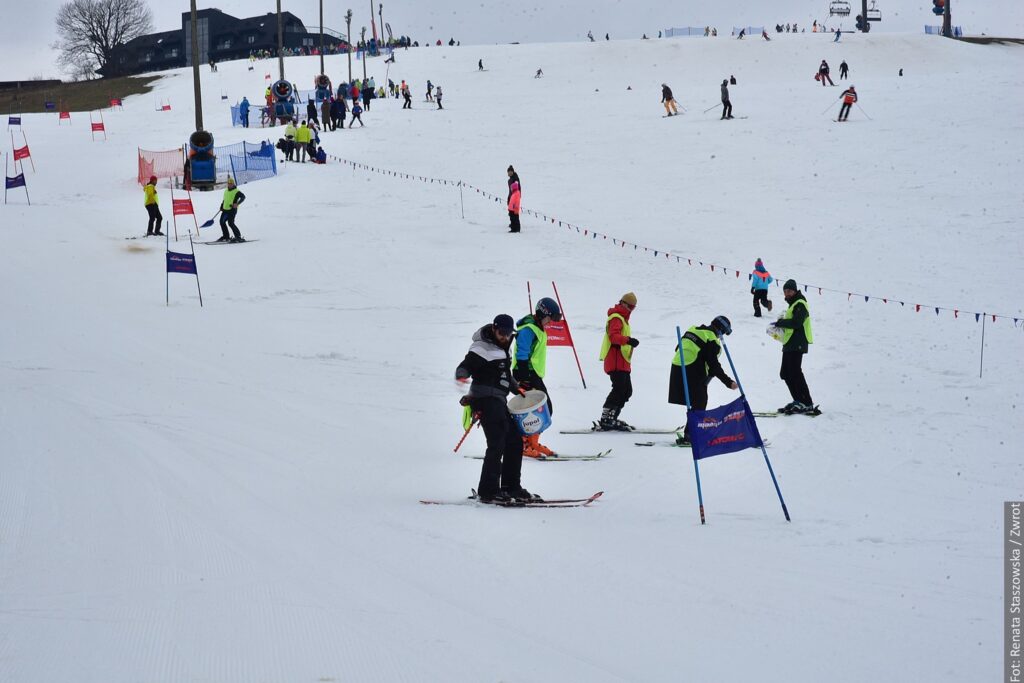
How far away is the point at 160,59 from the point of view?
99250 mm

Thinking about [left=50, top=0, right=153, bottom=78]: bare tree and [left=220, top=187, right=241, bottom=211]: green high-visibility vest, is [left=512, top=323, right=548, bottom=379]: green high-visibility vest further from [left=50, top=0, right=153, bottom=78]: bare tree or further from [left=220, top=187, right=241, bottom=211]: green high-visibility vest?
[left=50, top=0, right=153, bottom=78]: bare tree

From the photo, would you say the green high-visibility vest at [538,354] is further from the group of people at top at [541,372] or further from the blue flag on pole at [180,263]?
the blue flag on pole at [180,263]

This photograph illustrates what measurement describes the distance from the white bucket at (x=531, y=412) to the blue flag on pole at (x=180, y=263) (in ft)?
29.0

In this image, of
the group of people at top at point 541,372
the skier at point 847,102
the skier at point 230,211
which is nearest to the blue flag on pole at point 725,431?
the group of people at top at point 541,372

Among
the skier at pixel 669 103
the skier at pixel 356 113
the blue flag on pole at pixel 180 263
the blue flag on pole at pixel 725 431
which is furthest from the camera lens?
the skier at pixel 356 113

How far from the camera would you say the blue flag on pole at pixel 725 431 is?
25.1 ft

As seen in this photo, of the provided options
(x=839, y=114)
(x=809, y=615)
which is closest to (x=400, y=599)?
(x=809, y=615)

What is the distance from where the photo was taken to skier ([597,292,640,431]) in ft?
36.3

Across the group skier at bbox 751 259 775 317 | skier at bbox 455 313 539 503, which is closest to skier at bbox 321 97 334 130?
skier at bbox 751 259 775 317

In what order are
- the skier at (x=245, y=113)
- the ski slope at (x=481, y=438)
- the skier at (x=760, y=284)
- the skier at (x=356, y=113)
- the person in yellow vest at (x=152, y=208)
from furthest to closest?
the skier at (x=245, y=113)
the skier at (x=356, y=113)
the person in yellow vest at (x=152, y=208)
the skier at (x=760, y=284)
the ski slope at (x=481, y=438)

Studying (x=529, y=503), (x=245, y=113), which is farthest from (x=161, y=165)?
(x=529, y=503)

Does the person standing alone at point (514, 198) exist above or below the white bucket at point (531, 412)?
above

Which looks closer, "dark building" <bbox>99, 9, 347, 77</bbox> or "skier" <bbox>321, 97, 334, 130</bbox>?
"skier" <bbox>321, 97, 334, 130</bbox>

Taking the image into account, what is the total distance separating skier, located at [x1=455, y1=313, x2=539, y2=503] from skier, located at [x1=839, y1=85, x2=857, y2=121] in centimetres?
3081
